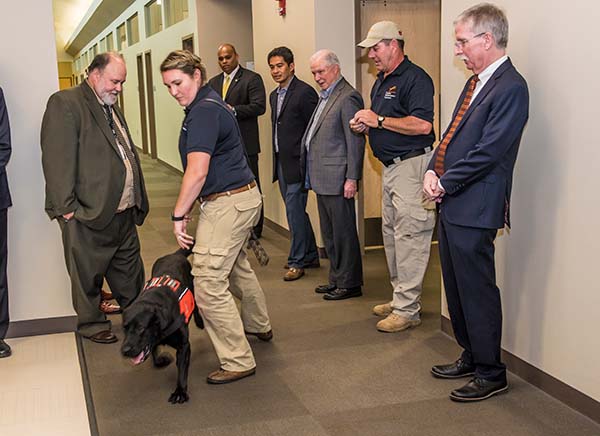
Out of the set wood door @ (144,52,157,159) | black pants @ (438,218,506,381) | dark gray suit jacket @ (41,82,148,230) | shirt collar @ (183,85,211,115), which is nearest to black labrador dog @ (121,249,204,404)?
dark gray suit jacket @ (41,82,148,230)

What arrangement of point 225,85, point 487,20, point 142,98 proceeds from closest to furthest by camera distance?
point 487,20, point 225,85, point 142,98

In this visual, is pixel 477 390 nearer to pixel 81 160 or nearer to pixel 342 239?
pixel 342 239

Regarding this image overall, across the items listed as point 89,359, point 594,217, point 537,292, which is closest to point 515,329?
point 537,292

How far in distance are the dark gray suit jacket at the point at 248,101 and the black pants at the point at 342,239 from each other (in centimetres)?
165

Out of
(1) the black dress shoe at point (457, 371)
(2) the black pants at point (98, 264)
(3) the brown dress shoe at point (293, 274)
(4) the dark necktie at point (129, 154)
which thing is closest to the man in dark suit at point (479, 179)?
(1) the black dress shoe at point (457, 371)

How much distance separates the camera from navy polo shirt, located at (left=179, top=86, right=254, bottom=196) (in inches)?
117

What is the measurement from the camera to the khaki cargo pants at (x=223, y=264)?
3.12 m

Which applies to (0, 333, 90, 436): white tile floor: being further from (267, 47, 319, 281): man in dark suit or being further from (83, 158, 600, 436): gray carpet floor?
(267, 47, 319, 281): man in dark suit

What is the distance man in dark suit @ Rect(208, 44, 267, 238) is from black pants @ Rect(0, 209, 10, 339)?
2513 mm

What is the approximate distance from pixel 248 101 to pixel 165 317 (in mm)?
3343

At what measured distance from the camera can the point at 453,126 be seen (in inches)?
116

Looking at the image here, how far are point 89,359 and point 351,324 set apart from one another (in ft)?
4.67

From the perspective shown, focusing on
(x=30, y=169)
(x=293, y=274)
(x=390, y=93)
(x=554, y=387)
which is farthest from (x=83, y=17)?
(x=554, y=387)

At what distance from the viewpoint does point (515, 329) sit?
320 cm
